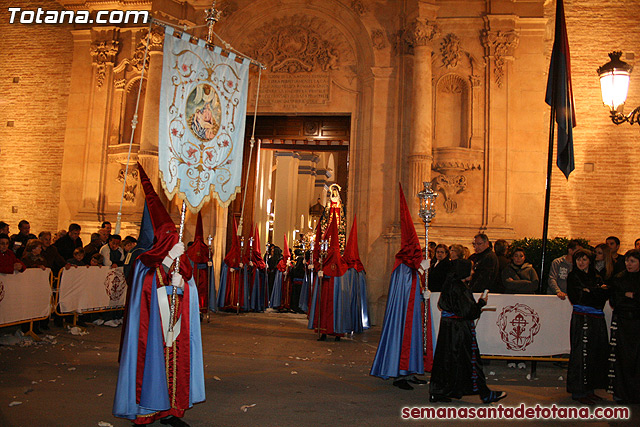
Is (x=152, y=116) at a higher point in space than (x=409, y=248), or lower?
higher

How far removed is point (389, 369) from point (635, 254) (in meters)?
3.17

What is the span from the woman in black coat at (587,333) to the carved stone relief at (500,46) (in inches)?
302

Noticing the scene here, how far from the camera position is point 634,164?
44.9 feet

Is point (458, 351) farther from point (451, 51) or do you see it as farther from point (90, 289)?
point (451, 51)

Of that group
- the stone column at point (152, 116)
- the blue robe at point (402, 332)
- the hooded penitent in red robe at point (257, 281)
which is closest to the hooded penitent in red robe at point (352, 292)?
the blue robe at point (402, 332)

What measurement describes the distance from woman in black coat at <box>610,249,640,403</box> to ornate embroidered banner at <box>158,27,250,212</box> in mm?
4633

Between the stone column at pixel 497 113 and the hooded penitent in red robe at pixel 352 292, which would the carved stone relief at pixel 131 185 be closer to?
the hooded penitent in red robe at pixel 352 292

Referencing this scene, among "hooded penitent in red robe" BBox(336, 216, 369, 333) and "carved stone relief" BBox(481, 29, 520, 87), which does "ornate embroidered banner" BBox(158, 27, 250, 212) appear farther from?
"carved stone relief" BBox(481, 29, 520, 87)

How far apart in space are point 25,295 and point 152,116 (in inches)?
237

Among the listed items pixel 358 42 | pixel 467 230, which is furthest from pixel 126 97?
pixel 467 230

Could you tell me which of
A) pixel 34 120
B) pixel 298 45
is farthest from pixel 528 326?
pixel 34 120

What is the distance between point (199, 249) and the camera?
12.9 meters

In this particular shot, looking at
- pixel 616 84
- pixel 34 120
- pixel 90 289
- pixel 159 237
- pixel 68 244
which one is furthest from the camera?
pixel 34 120

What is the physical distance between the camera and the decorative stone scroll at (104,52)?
14.7m
